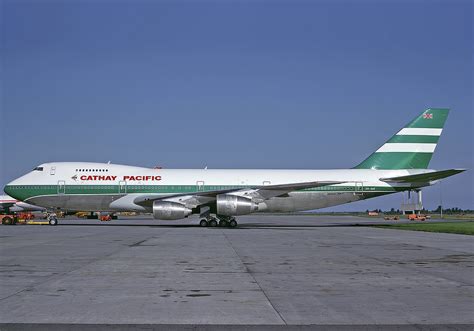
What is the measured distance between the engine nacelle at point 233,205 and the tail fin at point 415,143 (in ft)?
35.4

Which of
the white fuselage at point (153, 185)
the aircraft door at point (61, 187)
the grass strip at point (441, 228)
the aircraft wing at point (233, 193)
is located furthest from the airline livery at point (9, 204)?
the grass strip at point (441, 228)

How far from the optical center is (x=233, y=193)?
1267 inches

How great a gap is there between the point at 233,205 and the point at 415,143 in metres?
14.4

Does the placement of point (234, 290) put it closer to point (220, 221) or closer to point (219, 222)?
point (220, 221)

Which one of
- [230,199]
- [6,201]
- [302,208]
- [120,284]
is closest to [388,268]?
[120,284]

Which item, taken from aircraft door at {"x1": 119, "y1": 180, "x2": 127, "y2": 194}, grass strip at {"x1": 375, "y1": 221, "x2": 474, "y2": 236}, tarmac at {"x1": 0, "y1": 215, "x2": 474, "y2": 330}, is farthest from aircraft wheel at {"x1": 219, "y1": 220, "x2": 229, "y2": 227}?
tarmac at {"x1": 0, "y1": 215, "x2": 474, "y2": 330}

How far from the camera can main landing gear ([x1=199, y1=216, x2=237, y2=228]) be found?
3309 centimetres

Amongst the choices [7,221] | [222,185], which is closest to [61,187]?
[222,185]

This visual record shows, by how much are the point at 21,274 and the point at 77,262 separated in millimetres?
2197

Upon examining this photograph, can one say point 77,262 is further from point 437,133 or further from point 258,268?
point 437,133

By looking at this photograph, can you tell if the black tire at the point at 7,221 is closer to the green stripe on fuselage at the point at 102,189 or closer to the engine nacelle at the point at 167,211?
the green stripe on fuselage at the point at 102,189

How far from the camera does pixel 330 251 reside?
1580 centimetres

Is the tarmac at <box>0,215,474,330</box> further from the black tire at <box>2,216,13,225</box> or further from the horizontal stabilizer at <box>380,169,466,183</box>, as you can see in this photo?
the black tire at <box>2,216,13,225</box>

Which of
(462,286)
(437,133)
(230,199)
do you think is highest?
(437,133)
